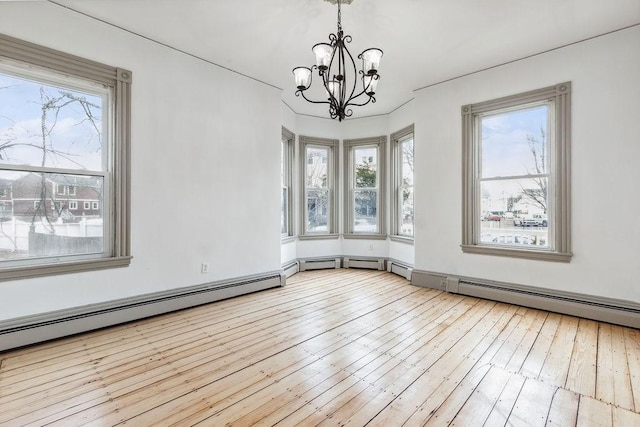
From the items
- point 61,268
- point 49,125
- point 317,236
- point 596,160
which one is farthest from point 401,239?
point 49,125

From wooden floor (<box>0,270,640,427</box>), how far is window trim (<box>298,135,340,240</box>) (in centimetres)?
250

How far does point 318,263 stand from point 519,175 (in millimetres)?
3572

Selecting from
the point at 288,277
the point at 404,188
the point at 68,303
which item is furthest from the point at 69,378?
the point at 404,188

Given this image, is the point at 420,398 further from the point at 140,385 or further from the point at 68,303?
the point at 68,303

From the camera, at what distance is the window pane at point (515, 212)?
373 cm

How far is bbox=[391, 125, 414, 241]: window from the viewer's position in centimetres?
543

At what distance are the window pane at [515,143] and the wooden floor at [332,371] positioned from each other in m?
1.79

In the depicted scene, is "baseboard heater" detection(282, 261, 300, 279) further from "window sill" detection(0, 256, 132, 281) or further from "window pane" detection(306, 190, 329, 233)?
"window sill" detection(0, 256, 132, 281)

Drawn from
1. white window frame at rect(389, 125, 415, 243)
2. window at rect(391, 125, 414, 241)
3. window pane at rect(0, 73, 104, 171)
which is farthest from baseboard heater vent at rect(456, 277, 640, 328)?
window pane at rect(0, 73, 104, 171)

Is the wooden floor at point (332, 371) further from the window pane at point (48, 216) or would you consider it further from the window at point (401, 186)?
the window at point (401, 186)

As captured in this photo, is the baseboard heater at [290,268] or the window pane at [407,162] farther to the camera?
the window pane at [407,162]

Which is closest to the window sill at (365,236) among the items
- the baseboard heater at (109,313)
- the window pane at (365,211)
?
the window pane at (365,211)

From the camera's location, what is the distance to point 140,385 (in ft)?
6.75

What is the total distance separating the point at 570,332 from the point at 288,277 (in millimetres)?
3743
